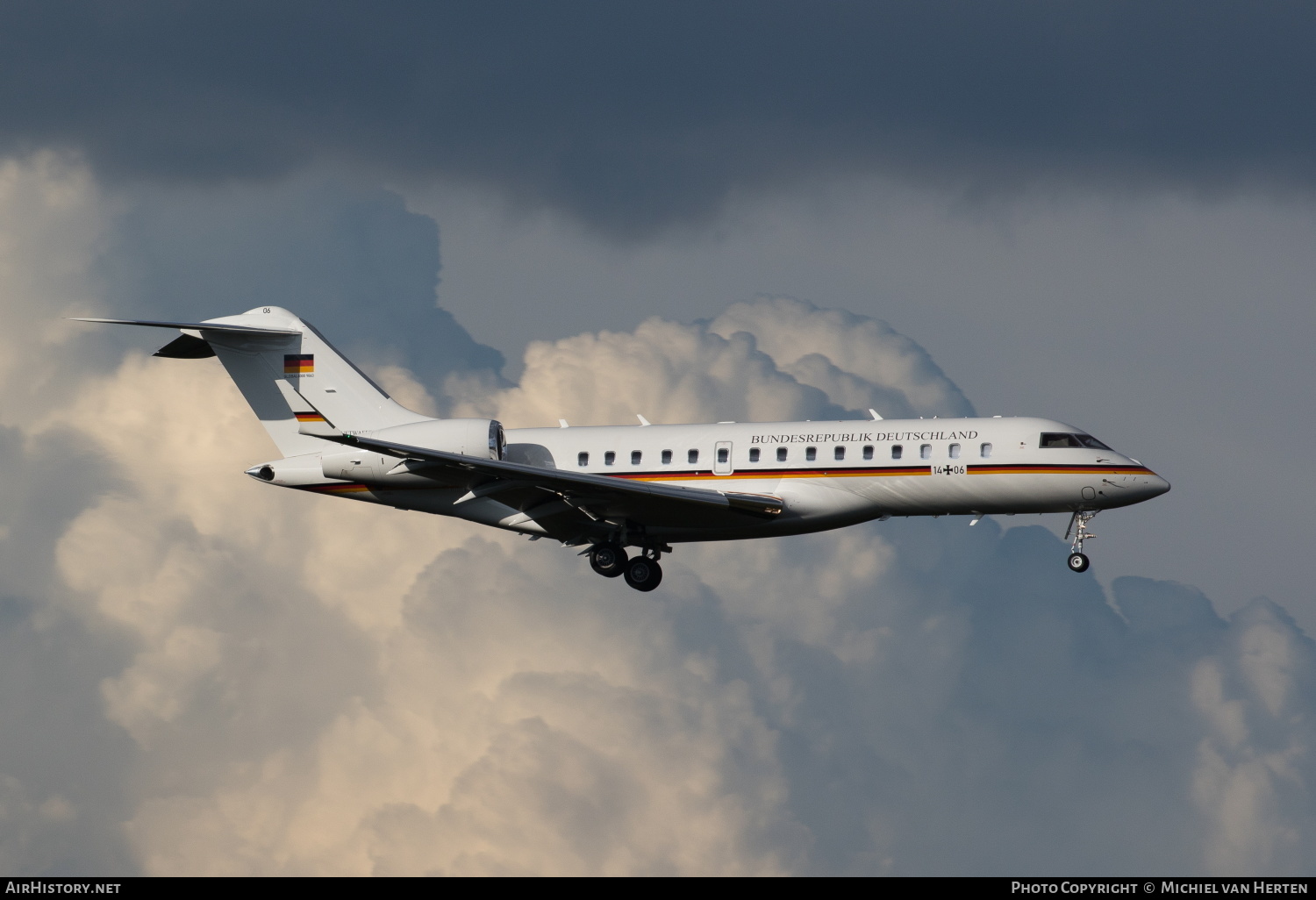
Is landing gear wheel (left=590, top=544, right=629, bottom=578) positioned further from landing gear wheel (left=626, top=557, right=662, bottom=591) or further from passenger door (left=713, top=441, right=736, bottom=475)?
passenger door (left=713, top=441, right=736, bottom=475)

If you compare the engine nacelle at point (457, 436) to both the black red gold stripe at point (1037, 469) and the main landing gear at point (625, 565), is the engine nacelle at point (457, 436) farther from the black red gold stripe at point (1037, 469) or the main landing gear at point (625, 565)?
the black red gold stripe at point (1037, 469)

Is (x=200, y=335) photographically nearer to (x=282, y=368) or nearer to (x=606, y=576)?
(x=282, y=368)

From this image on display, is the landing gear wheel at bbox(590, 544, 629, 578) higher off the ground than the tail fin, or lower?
lower

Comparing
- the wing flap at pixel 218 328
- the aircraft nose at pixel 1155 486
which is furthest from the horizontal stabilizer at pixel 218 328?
the aircraft nose at pixel 1155 486

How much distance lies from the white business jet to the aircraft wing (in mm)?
54

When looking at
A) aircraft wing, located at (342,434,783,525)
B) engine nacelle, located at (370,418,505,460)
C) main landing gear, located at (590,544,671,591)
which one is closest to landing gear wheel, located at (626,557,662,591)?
main landing gear, located at (590,544,671,591)

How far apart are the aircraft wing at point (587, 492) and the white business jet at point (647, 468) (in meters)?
0.05

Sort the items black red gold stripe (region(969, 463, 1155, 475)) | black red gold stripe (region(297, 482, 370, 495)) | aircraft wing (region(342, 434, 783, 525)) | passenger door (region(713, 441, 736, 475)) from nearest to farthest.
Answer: aircraft wing (region(342, 434, 783, 525)), black red gold stripe (region(969, 463, 1155, 475)), passenger door (region(713, 441, 736, 475)), black red gold stripe (region(297, 482, 370, 495))

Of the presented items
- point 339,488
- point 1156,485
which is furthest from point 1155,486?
point 339,488

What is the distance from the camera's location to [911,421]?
38469mm

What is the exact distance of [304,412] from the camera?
42.9 metres

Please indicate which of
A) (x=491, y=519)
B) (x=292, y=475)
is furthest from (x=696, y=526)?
(x=292, y=475)

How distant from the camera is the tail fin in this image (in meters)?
42.8

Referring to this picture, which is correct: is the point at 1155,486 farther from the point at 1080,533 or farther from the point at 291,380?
the point at 291,380
